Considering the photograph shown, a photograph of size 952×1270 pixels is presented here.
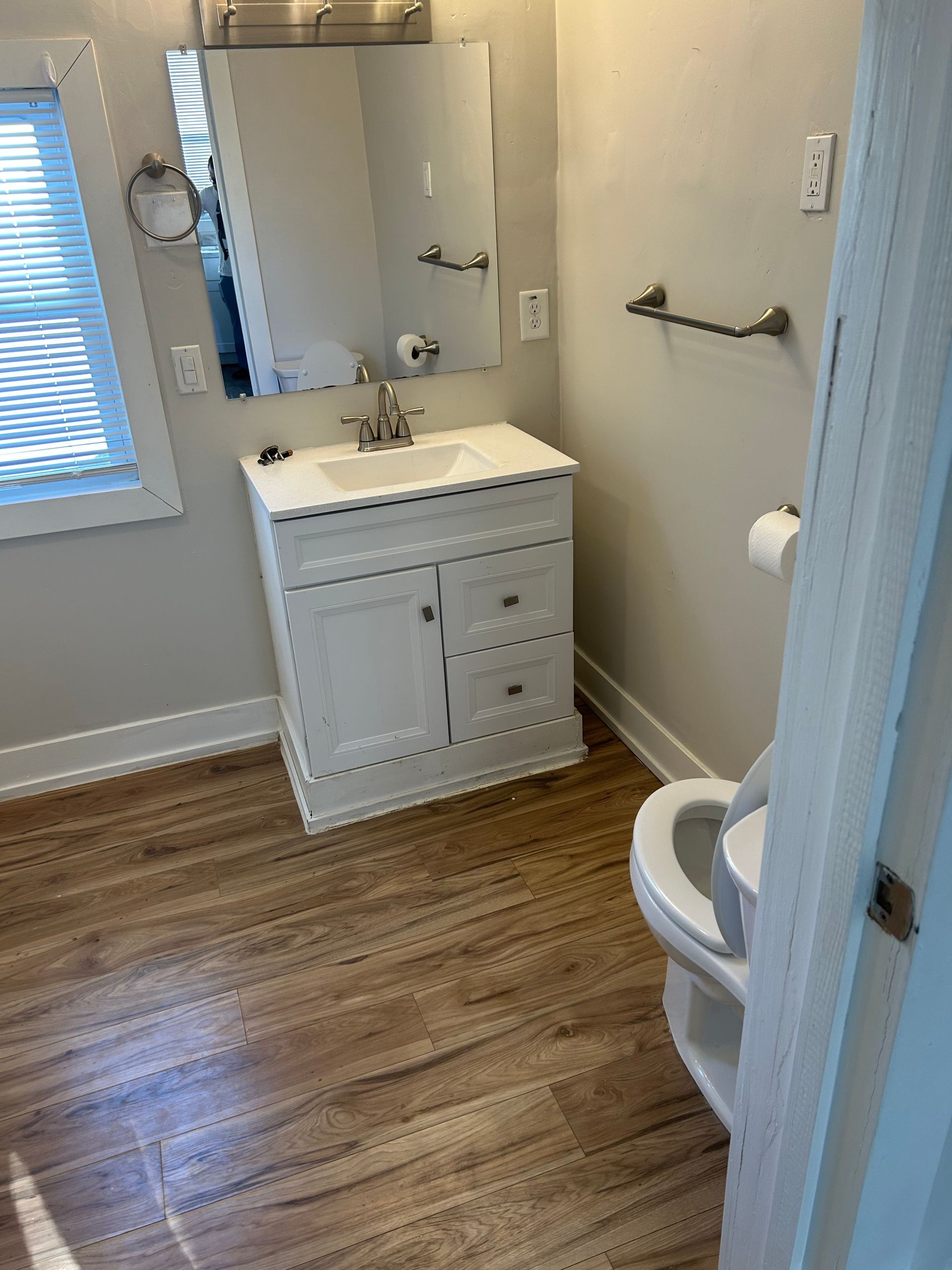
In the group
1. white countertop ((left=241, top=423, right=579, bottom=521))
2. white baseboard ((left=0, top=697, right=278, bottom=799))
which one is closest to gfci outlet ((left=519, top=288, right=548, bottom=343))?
white countertop ((left=241, top=423, right=579, bottom=521))

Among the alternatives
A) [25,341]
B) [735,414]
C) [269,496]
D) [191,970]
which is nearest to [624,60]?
[735,414]

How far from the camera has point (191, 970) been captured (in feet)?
6.43

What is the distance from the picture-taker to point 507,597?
2.34 metres

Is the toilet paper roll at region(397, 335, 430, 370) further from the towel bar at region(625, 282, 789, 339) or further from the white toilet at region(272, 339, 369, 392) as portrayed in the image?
the towel bar at region(625, 282, 789, 339)

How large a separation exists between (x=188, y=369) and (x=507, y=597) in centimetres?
96

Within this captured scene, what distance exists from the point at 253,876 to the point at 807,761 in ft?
5.65

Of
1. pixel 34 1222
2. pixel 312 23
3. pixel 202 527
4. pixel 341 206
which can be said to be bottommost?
pixel 34 1222

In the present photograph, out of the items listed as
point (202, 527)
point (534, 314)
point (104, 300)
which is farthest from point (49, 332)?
point (534, 314)

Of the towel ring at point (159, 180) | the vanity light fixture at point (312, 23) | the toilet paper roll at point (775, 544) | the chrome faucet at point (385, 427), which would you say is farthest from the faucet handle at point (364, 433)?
the toilet paper roll at point (775, 544)

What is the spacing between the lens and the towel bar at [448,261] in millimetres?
2412

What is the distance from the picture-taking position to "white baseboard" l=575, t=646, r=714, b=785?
2367 millimetres

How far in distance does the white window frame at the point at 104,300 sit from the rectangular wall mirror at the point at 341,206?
175 millimetres

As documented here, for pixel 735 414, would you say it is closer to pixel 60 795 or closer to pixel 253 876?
pixel 253 876

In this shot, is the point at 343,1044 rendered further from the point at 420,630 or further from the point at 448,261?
the point at 448,261
